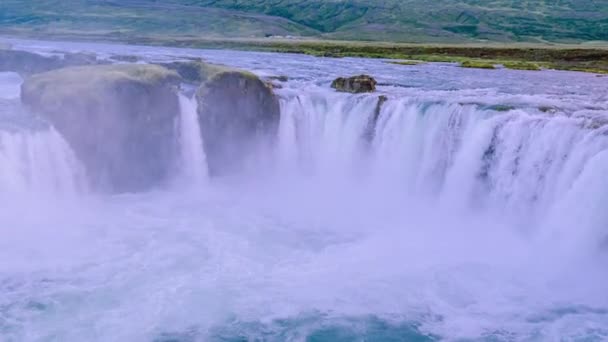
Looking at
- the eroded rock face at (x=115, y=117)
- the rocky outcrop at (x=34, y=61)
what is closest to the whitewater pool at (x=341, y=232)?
the eroded rock face at (x=115, y=117)

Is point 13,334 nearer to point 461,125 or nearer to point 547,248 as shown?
point 547,248

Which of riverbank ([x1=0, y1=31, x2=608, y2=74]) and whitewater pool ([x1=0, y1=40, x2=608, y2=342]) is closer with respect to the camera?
whitewater pool ([x1=0, y1=40, x2=608, y2=342])

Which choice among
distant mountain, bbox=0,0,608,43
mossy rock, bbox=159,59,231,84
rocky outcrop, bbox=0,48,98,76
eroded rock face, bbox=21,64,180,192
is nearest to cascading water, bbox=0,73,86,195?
eroded rock face, bbox=21,64,180,192

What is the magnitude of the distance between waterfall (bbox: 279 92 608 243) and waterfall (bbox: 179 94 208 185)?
383cm

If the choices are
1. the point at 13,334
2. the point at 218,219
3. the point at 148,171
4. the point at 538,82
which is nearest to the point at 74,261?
the point at 13,334

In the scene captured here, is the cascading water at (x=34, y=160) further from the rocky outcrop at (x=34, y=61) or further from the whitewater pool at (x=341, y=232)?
the rocky outcrop at (x=34, y=61)

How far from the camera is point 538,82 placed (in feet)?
111

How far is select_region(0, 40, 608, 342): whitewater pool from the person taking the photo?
13.4 metres

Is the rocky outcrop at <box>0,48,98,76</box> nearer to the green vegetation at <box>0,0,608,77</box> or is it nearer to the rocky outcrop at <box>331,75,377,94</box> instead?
the rocky outcrop at <box>331,75,377,94</box>

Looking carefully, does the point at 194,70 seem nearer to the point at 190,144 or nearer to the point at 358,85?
the point at 190,144

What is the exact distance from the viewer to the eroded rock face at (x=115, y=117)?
21.7m

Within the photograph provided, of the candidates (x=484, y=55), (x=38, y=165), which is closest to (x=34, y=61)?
(x=38, y=165)

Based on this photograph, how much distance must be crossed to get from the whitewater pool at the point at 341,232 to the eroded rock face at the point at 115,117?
0.60 metres

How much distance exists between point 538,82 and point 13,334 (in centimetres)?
3090
